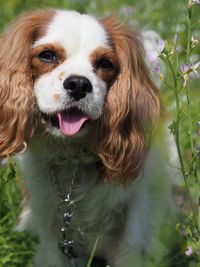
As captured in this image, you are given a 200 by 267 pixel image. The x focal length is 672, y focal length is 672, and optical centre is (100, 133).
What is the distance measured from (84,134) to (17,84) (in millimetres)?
320

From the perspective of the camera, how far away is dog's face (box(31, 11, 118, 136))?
7.80 feet

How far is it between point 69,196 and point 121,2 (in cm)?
263

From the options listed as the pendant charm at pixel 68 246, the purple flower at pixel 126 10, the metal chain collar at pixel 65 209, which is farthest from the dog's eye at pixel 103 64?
the purple flower at pixel 126 10

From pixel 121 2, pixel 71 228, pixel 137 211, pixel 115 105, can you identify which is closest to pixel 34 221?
pixel 71 228

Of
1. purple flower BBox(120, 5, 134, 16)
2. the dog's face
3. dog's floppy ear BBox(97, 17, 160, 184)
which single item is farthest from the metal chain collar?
Result: purple flower BBox(120, 5, 134, 16)

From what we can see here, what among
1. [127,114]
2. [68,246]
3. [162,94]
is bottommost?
[68,246]

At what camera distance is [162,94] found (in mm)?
3436

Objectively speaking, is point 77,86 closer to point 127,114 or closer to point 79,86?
point 79,86

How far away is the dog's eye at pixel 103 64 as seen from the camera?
99.7 inches

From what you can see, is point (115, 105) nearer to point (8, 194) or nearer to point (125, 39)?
point (125, 39)

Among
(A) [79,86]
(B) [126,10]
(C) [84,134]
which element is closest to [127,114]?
(C) [84,134]

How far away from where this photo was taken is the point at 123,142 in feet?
8.97

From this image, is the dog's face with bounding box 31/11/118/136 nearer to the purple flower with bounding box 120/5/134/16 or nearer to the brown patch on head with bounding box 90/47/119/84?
the brown patch on head with bounding box 90/47/119/84

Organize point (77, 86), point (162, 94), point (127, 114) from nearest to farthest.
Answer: point (77, 86)
point (127, 114)
point (162, 94)
